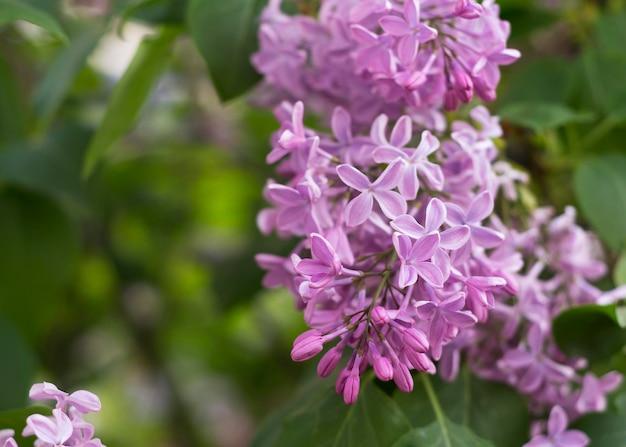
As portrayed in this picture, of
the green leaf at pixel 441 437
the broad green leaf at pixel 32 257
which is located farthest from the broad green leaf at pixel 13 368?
the green leaf at pixel 441 437

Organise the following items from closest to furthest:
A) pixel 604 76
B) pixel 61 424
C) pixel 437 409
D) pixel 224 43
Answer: pixel 61 424 < pixel 437 409 < pixel 224 43 < pixel 604 76

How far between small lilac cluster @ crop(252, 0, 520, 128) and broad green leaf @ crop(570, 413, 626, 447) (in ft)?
0.73

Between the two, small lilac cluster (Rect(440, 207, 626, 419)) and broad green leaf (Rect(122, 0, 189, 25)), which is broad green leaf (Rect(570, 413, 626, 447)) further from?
broad green leaf (Rect(122, 0, 189, 25))

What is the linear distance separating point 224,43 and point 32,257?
0.34 meters

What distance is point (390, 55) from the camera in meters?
0.47

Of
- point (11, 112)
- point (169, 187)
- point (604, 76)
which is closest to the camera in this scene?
point (604, 76)

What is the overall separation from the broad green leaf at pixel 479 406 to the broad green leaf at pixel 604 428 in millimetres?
38

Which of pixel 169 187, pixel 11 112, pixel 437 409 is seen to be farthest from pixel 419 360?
pixel 169 187

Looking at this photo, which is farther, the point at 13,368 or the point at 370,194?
the point at 13,368

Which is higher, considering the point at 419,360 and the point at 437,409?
the point at 419,360

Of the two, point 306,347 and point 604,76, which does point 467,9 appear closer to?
point 306,347

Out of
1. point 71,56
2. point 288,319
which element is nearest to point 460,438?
point 71,56

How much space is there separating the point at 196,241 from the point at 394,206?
1.07 m

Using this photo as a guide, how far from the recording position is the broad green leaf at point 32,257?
2.64 feet
